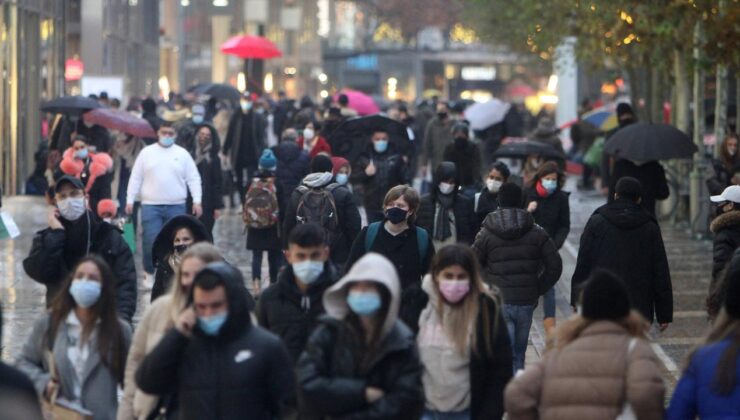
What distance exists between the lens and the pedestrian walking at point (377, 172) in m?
19.0

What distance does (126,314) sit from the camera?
33.0 feet

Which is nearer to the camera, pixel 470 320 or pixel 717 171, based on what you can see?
pixel 470 320

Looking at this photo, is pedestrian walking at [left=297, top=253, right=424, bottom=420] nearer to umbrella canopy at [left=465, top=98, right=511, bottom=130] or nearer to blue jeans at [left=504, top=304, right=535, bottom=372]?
blue jeans at [left=504, top=304, right=535, bottom=372]

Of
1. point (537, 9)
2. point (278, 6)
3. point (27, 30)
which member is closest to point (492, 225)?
point (537, 9)

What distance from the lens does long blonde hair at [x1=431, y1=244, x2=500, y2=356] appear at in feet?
26.5

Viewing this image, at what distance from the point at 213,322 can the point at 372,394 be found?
0.66 meters

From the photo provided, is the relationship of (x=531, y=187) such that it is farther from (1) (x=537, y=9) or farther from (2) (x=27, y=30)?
(2) (x=27, y=30)

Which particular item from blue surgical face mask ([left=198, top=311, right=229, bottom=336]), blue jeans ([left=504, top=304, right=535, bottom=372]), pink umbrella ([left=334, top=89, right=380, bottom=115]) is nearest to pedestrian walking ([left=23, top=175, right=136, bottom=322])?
blue jeans ([left=504, top=304, right=535, bottom=372])

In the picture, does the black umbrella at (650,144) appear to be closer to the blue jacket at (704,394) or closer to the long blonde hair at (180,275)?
the long blonde hair at (180,275)

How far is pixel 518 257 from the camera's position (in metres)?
12.1

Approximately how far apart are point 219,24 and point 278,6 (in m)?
13.7

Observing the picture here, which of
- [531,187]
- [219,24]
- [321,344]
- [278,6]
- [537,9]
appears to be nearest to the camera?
[321,344]

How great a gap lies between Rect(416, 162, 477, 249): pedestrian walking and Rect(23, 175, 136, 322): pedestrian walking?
15.4ft

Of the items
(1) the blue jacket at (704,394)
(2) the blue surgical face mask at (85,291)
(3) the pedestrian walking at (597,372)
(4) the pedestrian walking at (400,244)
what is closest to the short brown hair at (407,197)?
(4) the pedestrian walking at (400,244)
